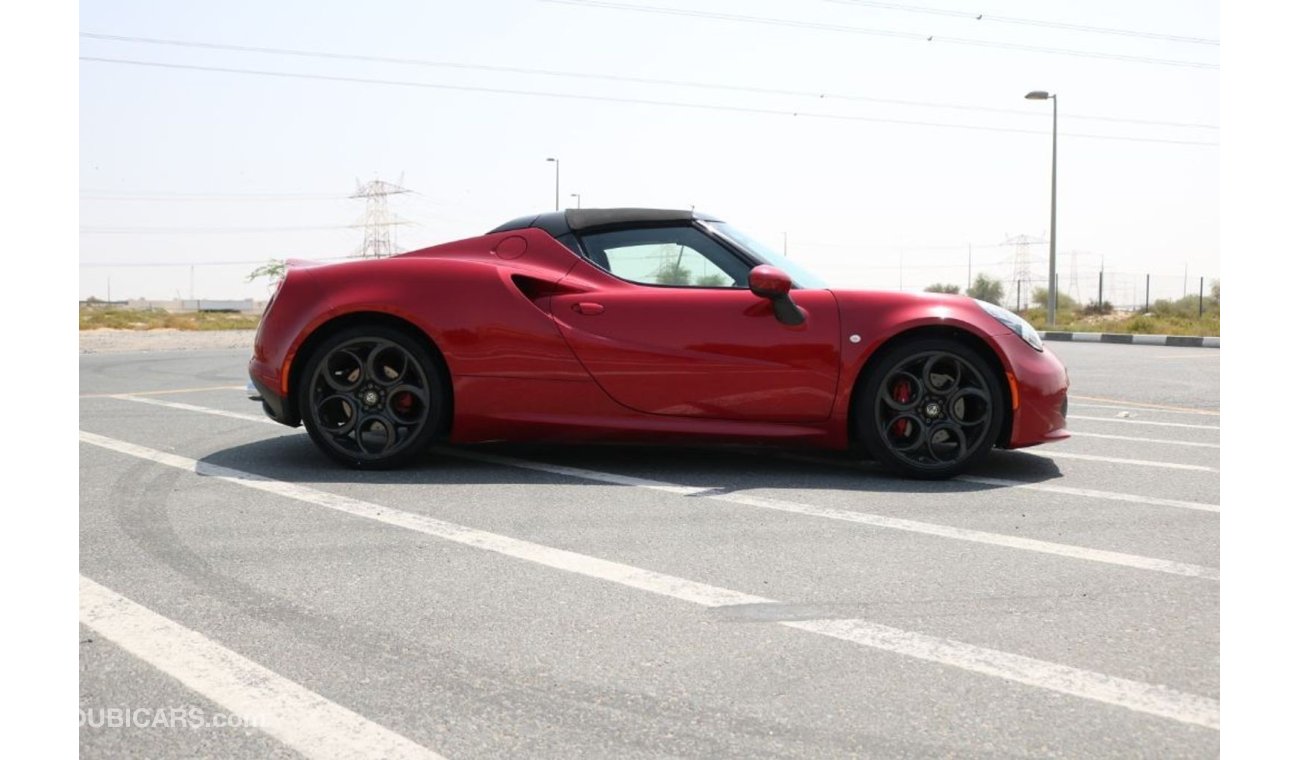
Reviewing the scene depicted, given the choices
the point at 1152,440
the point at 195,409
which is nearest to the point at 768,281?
the point at 1152,440

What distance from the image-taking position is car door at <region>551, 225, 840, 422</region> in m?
4.83

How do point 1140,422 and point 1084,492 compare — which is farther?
point 1140,422

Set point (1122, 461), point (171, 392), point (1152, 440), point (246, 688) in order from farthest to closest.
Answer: point (171, 392) → point (1152, 440) → point (1122, 461) → point (246, 688)

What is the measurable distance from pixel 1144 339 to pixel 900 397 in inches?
784

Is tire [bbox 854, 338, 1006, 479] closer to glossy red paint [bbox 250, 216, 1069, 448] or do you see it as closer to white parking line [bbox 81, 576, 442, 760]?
glossy red paint [bbox 250, 216, 1069, 448]

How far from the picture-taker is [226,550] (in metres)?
3.41

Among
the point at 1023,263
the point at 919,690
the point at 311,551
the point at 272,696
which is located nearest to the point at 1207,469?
the point at 919,690

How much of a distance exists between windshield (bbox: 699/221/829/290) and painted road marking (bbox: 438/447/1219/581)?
114 centimetres

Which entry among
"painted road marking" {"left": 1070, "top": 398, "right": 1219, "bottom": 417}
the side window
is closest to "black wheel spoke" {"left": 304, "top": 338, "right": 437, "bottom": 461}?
the side window

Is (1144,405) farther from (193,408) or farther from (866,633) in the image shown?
(193,408)

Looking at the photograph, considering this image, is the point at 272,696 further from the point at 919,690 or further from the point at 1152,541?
the point at 1152,541

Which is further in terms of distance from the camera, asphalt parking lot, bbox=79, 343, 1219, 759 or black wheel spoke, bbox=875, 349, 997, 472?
black wheel spoke, bbox=875, 349, 997, 472

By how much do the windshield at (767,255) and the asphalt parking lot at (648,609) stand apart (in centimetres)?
88

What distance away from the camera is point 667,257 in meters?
5.09
